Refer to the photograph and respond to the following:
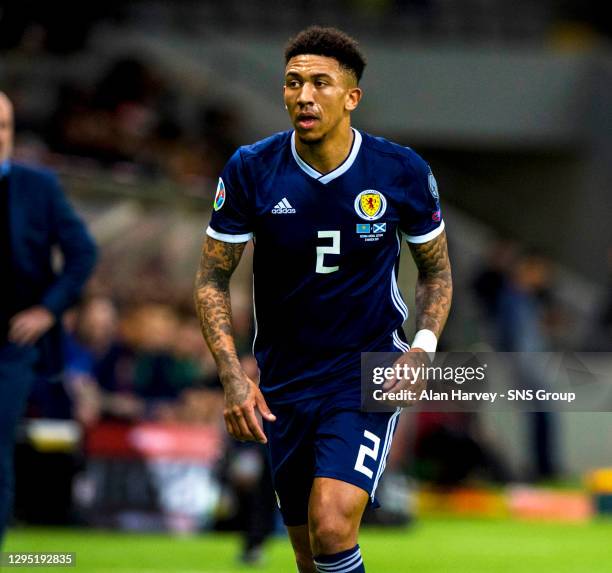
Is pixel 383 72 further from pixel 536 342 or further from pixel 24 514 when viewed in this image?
pixel 24 514

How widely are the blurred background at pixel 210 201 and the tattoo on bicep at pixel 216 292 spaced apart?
14.7 feet

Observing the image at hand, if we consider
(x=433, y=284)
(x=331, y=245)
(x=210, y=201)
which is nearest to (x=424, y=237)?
(x=433, y=284)

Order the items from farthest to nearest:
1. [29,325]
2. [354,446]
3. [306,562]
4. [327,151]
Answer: [29,325], [306,562], [327,151], [354,446]

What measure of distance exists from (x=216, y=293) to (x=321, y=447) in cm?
80

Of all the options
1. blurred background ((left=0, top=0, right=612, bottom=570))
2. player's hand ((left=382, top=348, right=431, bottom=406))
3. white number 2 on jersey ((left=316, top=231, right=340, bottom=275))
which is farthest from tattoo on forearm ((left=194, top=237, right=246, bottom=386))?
blurred background ((left=0, top=0, right=612, bottom=570))

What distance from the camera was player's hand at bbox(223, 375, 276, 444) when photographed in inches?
235

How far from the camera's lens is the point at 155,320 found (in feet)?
45.4

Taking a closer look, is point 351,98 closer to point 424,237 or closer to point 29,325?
point 424,237

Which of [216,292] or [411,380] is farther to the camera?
[216,292]

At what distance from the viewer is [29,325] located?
7.75 metres

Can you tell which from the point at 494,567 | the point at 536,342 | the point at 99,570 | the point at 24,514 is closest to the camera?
the point at 99,570

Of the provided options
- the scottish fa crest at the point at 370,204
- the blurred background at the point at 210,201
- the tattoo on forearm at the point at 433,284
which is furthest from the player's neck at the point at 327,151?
the blurred background at the point at 210,201

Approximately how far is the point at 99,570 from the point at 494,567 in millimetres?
2744

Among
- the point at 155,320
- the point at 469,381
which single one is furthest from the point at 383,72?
the point at 469,381
